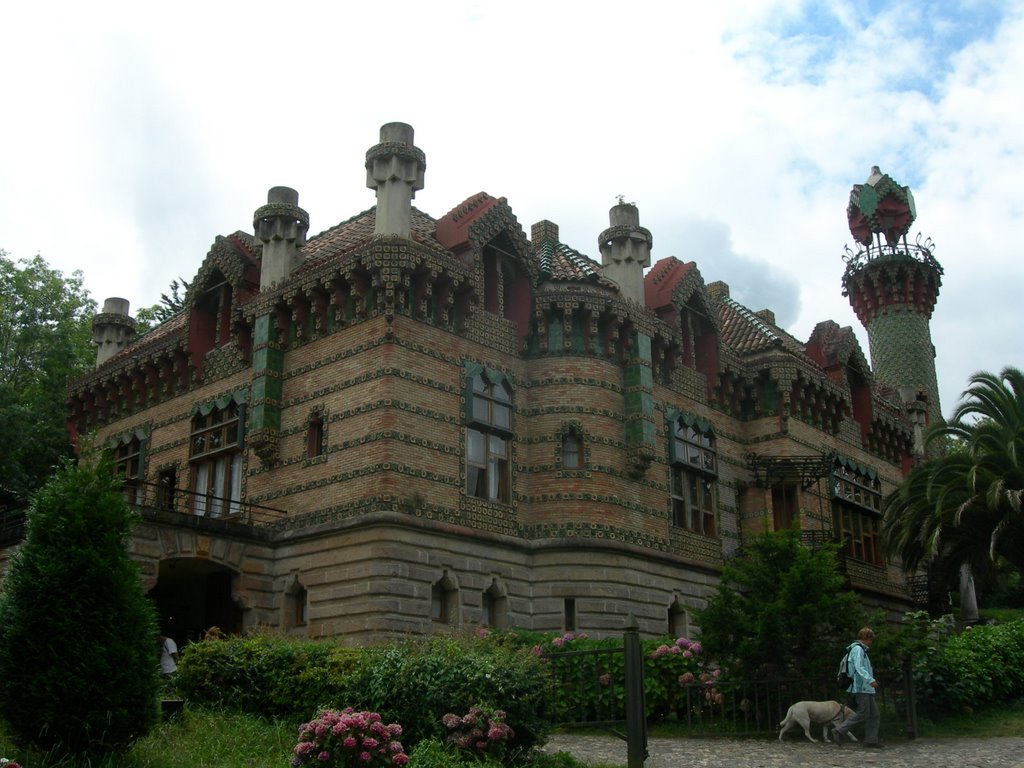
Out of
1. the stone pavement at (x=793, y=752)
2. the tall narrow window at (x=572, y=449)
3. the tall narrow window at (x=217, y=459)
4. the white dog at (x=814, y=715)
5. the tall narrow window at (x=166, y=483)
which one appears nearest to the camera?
the stone pavement at (x=793, y=752)

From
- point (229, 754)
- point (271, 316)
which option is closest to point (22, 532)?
point (271, 316)

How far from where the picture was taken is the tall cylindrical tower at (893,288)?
4262 cm

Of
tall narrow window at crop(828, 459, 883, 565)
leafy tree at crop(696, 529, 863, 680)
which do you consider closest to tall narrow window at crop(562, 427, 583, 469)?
leafy tree at crop(696, 529, 863, 680)

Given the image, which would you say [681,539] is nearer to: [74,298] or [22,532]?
[22,532]

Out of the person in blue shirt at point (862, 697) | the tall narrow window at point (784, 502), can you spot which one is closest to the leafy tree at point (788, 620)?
the person in blue shirt at point (862, 697)

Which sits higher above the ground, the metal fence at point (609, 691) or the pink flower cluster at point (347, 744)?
the metal fence at point (609, 691)

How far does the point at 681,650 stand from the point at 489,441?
6435mm

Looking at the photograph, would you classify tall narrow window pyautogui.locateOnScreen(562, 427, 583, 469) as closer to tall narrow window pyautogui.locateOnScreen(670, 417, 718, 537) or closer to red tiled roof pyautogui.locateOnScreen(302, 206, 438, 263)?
tall narrow window pyautogui.locateOnScreen(670, 417, 718, 537)

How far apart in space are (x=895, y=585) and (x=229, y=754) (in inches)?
899

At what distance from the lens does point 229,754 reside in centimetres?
1233

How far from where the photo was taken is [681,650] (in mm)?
17078

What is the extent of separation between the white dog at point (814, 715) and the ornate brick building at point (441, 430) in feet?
13.5

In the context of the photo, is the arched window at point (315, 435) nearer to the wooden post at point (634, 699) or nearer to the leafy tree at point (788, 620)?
the leafy tree at point (788, 620)

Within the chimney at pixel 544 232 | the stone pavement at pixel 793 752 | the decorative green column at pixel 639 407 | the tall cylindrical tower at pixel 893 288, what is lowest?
the stone pavement at pixel 793 752
